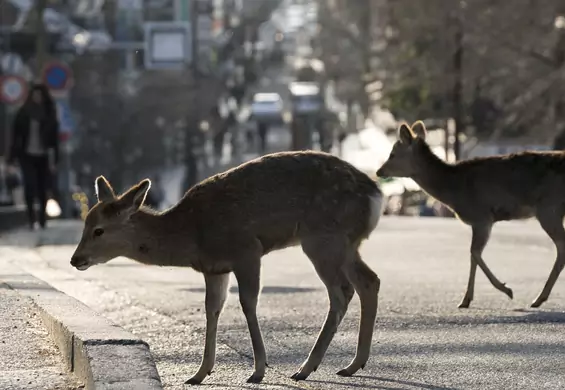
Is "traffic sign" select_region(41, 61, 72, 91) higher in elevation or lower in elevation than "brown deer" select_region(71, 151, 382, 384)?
lower

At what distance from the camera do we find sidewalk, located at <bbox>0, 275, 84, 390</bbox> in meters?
7.53

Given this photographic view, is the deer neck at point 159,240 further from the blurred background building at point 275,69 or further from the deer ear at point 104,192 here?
the blurred background building at point 275,69

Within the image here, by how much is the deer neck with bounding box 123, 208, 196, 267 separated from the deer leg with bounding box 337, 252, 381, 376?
825 mm

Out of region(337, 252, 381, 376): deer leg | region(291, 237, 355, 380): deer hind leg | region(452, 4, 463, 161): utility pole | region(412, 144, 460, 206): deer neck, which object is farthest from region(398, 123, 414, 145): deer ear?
region(452, 4, 463, 161): utility pole

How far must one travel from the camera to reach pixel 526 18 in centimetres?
4053

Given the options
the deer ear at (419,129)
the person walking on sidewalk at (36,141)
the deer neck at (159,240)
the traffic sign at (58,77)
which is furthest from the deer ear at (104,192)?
the traffic sign at (58,77)

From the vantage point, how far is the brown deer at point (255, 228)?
8047 mm

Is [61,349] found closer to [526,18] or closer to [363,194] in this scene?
[363,194]

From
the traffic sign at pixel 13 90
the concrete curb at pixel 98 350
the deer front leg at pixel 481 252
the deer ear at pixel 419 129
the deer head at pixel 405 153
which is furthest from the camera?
the traffic sign at pixel 13 90

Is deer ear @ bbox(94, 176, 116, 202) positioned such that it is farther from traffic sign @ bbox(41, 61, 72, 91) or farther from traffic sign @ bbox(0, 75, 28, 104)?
traffic sign @ bbox(0, 75, 28, 104)

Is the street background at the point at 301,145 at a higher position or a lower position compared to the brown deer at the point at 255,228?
lower

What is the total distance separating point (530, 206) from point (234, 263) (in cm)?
479

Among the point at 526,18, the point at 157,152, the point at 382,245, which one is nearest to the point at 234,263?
the point at 382,245

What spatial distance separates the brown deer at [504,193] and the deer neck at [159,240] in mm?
4194
